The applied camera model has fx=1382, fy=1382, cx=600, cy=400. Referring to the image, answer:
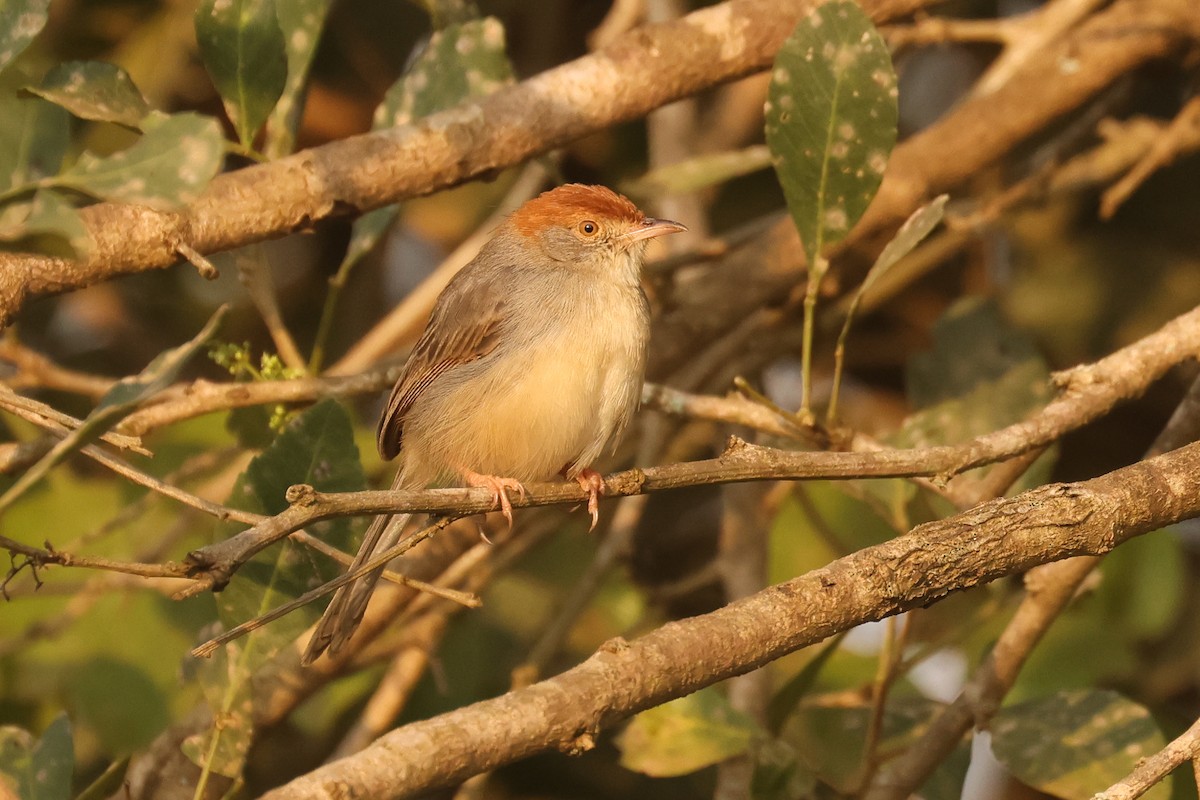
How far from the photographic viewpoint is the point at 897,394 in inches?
262

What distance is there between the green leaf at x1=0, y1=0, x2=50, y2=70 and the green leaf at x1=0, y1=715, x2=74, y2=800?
1.48m

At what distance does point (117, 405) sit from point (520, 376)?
76.5 inches

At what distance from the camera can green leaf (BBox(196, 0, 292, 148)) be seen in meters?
3.66

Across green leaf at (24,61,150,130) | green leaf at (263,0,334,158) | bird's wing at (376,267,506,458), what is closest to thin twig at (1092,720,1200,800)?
bird's wing at (376,267,506,458)

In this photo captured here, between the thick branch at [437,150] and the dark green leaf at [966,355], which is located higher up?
the thick branch at [437,150]

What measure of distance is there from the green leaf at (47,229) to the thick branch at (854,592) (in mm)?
1157

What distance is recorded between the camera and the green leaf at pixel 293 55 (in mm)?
4113

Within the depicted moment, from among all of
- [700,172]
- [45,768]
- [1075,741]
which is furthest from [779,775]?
[700,172]

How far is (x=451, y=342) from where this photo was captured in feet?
14.3

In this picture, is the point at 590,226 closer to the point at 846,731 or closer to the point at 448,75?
the point at 448,75

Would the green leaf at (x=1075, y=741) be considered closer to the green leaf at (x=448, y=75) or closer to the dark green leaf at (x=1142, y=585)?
the dark green leaf at (x=1142, y=585)

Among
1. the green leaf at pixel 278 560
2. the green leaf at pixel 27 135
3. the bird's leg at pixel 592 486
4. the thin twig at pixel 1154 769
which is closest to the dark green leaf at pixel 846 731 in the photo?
the bird's leg at pixel 592 486

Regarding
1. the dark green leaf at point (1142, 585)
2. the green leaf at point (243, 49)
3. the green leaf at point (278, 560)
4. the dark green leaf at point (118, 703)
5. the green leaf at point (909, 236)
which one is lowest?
the dark green leaf at point (118, 703)

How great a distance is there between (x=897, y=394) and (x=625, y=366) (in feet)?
9.51
